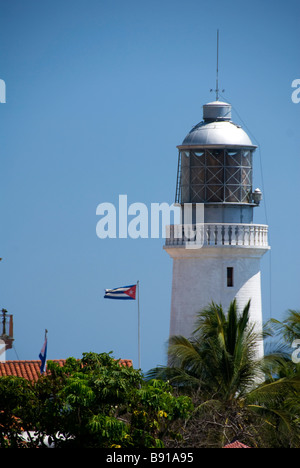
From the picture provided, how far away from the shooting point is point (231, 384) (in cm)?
4462

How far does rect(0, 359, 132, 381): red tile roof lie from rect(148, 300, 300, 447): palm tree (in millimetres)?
7522

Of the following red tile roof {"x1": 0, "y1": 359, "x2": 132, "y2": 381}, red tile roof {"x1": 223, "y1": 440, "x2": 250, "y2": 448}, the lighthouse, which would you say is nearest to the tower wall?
the lighthouse

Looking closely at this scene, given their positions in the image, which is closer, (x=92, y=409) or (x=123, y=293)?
(x=92, y=409)

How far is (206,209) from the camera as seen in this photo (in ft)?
167

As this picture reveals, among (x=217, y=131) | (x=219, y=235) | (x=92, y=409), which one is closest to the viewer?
(x=92, y=409)

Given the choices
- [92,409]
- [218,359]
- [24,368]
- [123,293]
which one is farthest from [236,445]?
[24,368]

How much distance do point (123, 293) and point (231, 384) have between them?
7.52 meters

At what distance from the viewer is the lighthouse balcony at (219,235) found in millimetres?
50750

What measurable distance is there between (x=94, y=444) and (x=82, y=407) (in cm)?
106

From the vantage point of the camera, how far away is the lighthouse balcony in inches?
1998

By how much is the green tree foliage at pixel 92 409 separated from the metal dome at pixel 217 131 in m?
10.8

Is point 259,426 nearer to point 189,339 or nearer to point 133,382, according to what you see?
point 133,382

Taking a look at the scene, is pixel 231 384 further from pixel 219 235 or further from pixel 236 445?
pixel 219 235
